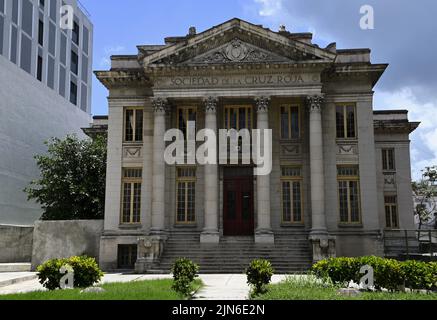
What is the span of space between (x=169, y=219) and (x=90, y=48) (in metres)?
37.7

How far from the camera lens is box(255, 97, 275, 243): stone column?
2898 centimetres

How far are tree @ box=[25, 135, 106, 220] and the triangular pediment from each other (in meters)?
10.9

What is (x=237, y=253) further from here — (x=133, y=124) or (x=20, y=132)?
(x=20, y=132)

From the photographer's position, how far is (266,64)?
99.3 ft

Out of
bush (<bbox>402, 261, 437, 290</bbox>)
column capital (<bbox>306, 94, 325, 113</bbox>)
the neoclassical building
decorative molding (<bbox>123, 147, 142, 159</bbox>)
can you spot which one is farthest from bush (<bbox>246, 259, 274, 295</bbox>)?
decorative molding (<bbox>123, 147, 142, 159</bbox>)

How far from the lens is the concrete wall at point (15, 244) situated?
3453 cm

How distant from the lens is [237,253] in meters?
28.3

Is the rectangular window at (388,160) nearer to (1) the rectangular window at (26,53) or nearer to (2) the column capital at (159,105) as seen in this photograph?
(2) the column capital at (159,105)

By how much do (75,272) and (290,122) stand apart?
742 inches

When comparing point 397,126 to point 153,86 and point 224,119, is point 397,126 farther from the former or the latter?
point 153,86

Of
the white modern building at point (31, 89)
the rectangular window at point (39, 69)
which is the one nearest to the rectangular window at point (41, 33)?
the white modern building at point (31, 89)

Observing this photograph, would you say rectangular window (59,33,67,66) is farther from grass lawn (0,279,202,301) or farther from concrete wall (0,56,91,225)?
grass lawn (0,279,202,301)
